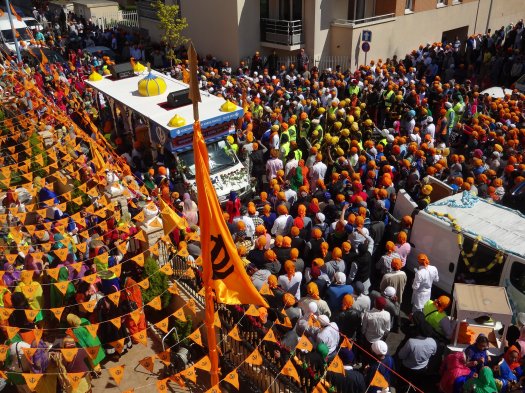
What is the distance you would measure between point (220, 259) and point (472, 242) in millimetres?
5303

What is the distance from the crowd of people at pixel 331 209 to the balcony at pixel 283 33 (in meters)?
3.54

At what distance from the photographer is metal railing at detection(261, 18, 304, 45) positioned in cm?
2309

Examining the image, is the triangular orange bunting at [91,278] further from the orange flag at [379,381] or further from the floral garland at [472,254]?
the floral garland at [472,254]

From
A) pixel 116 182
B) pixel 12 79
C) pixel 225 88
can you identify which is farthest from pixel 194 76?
pixel 12 79

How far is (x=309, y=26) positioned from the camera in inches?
921

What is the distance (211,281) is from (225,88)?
12808 mm

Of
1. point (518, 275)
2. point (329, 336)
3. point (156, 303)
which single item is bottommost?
point (156, 303)

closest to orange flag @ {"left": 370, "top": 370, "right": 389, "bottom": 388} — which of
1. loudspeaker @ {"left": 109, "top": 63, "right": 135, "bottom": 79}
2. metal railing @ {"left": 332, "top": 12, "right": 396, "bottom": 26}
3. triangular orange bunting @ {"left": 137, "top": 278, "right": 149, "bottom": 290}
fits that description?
triangular orange bunting @ {"left": 137, "top": 278, "right": 149, "bottom": 290}

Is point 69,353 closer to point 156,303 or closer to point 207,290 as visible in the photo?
point 156,303

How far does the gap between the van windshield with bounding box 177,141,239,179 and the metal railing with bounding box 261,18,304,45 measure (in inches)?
462

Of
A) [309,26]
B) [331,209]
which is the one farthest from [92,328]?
[309,26]

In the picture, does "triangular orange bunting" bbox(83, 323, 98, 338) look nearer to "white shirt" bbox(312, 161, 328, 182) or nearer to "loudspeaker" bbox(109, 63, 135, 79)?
"white shirt" bbox(312, 161, 328, 182)

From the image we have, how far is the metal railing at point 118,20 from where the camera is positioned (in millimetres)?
31766

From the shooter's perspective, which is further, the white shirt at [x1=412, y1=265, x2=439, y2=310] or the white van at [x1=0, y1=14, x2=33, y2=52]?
the white van at [x1=0, y1=14, x2=33, y2=52]
